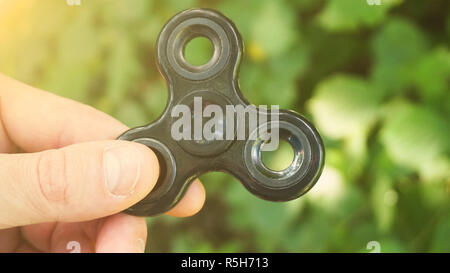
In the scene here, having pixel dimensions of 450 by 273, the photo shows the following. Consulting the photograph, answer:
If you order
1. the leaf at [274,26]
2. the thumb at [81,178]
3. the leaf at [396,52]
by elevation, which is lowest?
the thumb at [81,178]

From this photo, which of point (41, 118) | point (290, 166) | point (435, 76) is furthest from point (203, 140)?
point (435, 76)

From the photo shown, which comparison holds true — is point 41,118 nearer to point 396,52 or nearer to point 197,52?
point 197,52

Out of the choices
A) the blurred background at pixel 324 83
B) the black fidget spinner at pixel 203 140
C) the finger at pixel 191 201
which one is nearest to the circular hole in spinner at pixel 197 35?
the black fidget spinner at pixel 203 140

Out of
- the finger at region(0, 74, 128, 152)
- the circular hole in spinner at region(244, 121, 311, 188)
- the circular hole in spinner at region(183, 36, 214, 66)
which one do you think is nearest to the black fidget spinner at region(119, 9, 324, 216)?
the circular hole in spinner at region(244, 121, 311, 188)

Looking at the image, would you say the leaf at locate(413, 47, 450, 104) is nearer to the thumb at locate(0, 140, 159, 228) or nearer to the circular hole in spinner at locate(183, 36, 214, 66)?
the circular hole in spinner at locate(183, 36, 214, 66)

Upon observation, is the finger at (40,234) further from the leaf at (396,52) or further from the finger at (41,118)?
the leaf at (396,52)

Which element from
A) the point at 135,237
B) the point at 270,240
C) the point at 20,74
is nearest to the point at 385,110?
the point at 270,240

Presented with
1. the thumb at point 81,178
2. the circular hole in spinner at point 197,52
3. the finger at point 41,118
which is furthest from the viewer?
the circular hole in spinner at point 197,52
